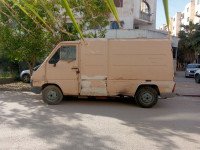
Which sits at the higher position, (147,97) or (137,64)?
(137,64)

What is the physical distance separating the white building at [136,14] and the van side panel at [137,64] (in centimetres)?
1045

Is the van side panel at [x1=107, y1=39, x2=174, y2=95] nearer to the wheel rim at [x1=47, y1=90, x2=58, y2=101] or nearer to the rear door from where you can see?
the rear door

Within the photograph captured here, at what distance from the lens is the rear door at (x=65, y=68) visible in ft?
20.5

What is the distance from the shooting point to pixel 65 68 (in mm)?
6262

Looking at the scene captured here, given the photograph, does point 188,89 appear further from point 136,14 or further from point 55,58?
point 136,14

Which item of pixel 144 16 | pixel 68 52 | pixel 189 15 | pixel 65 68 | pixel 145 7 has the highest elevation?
pixel 189 15

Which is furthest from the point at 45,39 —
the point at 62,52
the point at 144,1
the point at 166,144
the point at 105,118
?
the point at 144,1

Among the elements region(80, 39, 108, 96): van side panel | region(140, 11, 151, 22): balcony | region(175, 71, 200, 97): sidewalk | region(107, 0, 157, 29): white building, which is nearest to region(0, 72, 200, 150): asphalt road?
region(80, 39, 108, 96): van side panel

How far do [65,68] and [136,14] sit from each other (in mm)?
14353

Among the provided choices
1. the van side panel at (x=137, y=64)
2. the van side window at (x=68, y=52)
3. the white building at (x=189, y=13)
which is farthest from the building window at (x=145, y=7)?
the white building at (x=189, y=13)

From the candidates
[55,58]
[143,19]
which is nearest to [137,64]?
[55,58]

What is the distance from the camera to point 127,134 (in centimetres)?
391

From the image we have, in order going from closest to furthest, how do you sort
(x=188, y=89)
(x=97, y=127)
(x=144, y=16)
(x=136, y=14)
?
(x=97, y=127) → (x=188, y=89) → (x=136, y=14) → (x=144, y=16)

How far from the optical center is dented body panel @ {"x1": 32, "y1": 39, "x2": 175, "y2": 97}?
233 inches
